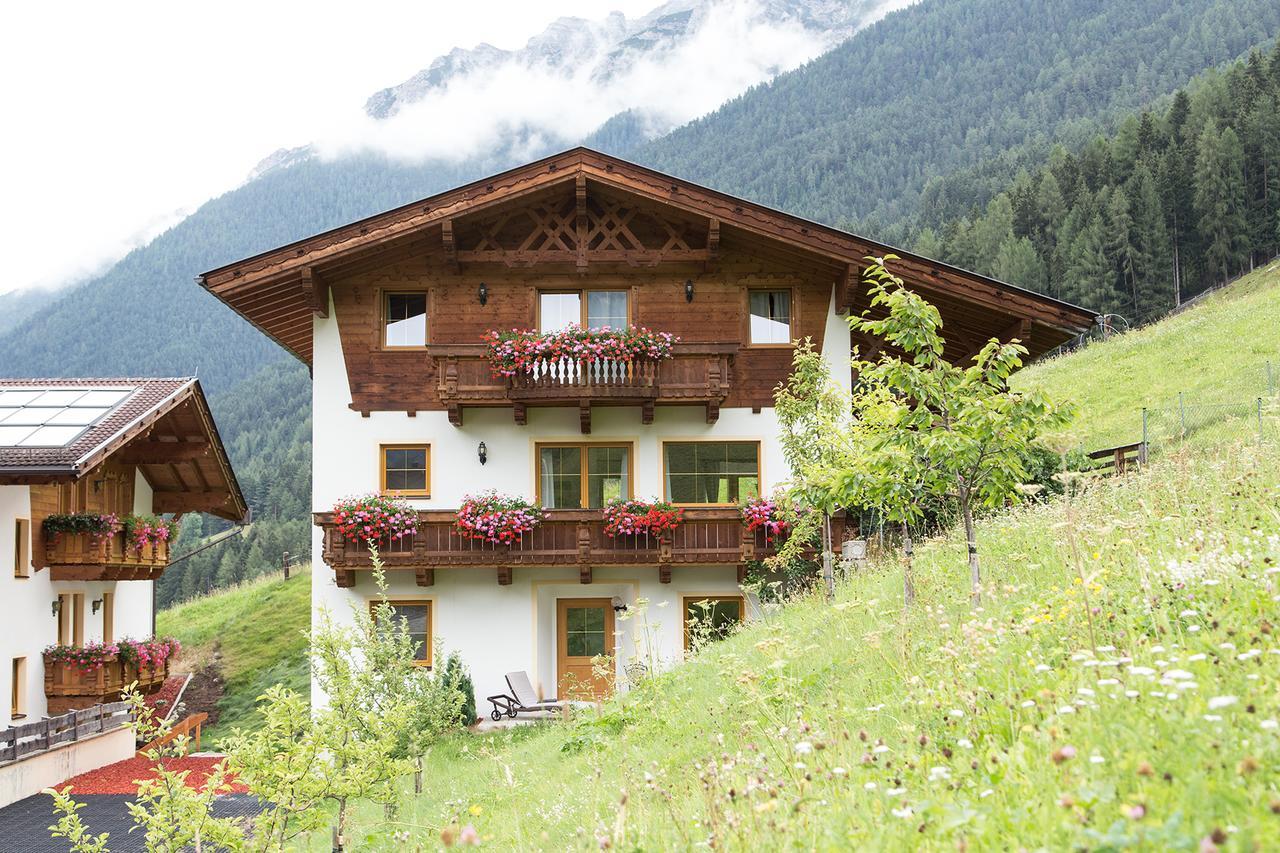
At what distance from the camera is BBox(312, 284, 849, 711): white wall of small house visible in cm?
1917

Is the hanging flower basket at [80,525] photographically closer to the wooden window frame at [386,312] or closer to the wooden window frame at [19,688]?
the wooden window frame at [19,688]

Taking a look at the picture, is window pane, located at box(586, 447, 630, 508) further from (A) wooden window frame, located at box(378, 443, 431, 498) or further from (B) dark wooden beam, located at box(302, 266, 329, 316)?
(B) dark wooden beam, located at box(302, 266, 329, 316)

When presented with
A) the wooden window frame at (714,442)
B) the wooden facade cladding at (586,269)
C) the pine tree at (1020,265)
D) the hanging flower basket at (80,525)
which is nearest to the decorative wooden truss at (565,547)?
the wooden window frame at (714,442)

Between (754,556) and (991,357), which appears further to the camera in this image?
(754,556)

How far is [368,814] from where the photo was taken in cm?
1252

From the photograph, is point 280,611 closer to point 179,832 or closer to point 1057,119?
point 179,832

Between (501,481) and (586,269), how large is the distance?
412cm

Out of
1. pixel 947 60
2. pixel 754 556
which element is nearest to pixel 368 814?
pixel 754 556

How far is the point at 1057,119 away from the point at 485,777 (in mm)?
139256

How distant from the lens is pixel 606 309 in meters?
20.0

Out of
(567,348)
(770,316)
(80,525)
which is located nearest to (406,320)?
(567,348)

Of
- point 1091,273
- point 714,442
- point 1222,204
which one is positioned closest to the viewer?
point 714,442

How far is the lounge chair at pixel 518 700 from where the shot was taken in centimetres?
1772

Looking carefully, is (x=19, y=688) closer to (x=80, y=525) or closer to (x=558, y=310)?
A: (x=80, y=525)
